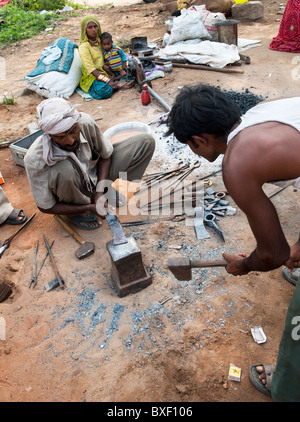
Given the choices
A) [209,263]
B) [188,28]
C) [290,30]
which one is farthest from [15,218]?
[290,30]

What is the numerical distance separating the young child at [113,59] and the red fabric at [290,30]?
11.9ft

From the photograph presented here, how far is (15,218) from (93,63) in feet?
13.8

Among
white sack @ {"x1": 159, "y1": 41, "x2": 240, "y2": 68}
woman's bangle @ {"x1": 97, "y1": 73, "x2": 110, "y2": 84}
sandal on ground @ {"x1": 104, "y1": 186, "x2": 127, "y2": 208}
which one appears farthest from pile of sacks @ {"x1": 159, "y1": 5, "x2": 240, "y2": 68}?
sandal on ground @ {"x1": 104, "y1": 186, "x2": 127, "y2": 208}

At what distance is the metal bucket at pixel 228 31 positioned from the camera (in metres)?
7.26

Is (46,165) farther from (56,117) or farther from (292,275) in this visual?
(292,275)

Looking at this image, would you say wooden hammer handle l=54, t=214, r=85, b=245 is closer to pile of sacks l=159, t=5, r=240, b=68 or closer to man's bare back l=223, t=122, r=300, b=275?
man's bare back l=223, t=122, r=300, b=275

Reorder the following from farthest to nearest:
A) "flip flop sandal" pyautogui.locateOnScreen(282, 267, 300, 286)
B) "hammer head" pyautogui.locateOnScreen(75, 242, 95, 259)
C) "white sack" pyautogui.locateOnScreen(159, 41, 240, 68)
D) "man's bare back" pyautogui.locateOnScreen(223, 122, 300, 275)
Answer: "white sack" pyautogui.locateOnScreen(159, 41, 240, 68) < "hammer head" pyautogui.locateOnScreen(75, 242, 95, 259) < "flip flop sandal" pyautogui.locateOnScreen(282, 267, 300, 286) < "man's bare back" pyautogui.locateOnScreen(223, 122, 300, 275)

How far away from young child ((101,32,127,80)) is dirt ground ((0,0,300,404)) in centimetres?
432

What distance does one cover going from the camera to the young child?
666 cm

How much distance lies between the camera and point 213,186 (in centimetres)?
399

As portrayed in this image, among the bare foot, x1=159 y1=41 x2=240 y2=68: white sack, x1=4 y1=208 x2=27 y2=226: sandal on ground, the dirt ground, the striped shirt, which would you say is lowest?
the dirt ground

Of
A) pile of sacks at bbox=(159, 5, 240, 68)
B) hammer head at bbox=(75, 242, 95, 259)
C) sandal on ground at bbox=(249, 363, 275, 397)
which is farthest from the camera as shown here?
pile of sacks at bbox=(159, 5, 240, 68)

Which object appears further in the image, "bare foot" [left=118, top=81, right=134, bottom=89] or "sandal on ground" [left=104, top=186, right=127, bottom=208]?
"bare foot" [left=118, top=81, right=134, bottom=89]
